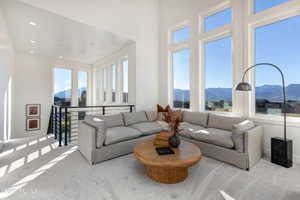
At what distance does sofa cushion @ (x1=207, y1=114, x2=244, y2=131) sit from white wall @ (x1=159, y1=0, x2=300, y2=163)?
45 cm

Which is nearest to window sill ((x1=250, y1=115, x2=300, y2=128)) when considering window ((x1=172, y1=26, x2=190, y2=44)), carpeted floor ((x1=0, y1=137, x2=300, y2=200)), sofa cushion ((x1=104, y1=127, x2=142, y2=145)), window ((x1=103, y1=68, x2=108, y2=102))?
carpeted floor ((x1=0, y1=137, x2=300, y2=200))

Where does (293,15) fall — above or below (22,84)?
above

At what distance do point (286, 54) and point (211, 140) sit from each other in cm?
232

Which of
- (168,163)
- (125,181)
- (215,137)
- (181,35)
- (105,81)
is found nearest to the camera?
(168,163)

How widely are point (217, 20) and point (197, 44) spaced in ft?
2.46

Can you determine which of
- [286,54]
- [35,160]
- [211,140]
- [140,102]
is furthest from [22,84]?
[286,54]

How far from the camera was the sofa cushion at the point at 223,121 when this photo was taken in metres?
3.19

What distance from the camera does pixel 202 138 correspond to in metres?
3.09

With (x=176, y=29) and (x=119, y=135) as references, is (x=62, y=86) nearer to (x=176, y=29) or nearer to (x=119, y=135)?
(x=119, y=135)

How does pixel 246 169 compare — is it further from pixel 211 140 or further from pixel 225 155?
pixel 211 140

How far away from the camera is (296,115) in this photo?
291cm

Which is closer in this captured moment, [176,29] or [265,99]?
[265,99]

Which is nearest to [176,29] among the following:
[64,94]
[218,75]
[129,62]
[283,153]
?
[129,62]

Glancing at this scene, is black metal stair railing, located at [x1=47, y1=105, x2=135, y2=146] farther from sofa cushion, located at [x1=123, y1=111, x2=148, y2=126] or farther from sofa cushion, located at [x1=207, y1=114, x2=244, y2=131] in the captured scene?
sofa cushion, located at [x1=207, y1=114, x2=244, y2=131]
